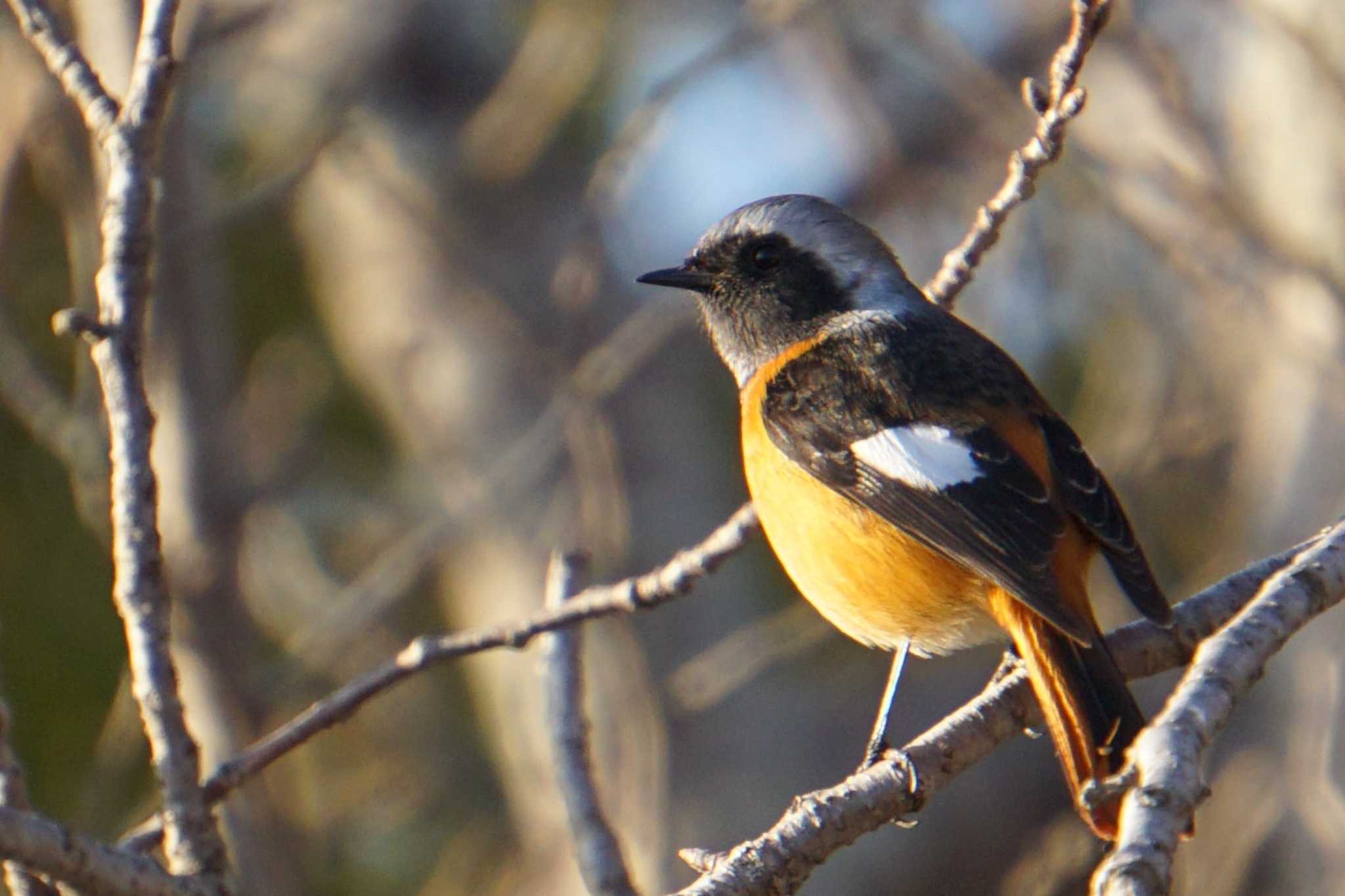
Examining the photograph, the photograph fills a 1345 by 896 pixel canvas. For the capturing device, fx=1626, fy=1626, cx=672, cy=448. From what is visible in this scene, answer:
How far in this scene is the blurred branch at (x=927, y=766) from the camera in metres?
2.21

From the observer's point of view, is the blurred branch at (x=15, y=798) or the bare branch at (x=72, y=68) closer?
the blurred branch at (x=15, y=798)

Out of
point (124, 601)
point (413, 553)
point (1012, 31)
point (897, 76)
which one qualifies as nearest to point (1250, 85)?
point (1012, 31)

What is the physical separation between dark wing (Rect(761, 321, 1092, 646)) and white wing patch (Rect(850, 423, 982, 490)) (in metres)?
0.01

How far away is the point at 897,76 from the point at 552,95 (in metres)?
2.04

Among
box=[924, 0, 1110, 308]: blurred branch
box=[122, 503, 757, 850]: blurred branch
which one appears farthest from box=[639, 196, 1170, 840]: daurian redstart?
box=[122, 503, 757, 850]: blurred branch

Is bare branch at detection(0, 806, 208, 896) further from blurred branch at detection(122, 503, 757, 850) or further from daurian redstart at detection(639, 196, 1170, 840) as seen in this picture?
daurian redstart at detection(639, 196, 1170, 840)

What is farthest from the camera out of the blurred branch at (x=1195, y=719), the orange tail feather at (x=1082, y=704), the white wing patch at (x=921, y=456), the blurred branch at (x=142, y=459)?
the white wing patch at (x=921, y=456)

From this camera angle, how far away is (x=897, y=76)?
7941 millimetres

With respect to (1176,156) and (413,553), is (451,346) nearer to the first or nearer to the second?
(413,553)

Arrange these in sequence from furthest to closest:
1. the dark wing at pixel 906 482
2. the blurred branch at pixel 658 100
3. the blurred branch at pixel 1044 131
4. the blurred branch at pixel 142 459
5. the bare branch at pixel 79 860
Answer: the blurred branch at pixel 658 100
the dark wing at pixel 906 482
the blurred branch at pixel 1044 131
the blurred branch at pixel 142 459
the bare branch at pixel 79 860

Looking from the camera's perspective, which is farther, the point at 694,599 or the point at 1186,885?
the point at 694,599

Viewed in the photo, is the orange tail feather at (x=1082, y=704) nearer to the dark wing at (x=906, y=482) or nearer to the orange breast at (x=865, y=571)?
the dark wing at (x=906, y=482)

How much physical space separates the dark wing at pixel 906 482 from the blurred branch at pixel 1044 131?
0.43m

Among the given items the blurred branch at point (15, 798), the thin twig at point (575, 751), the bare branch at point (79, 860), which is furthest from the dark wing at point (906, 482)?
the blurred branch at point (15, 798)
